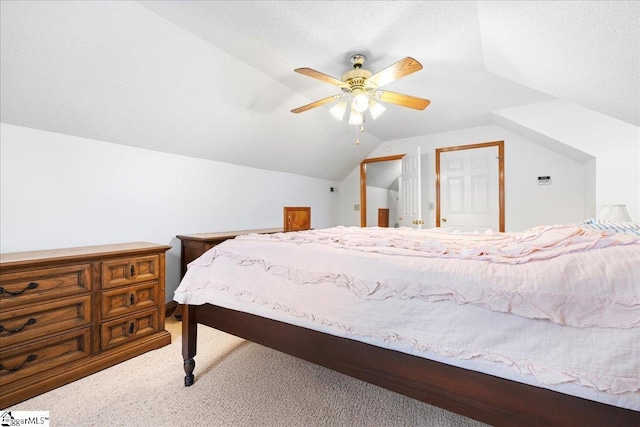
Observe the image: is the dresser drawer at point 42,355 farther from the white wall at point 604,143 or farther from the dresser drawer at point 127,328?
the white wall at point 604,143

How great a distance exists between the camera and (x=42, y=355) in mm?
1678

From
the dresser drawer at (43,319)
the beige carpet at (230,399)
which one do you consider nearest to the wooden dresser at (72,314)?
the dresser drawer at (43,319)

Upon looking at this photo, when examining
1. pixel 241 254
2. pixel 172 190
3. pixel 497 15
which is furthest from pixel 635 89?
pixel 172 190

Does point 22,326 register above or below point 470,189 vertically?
below

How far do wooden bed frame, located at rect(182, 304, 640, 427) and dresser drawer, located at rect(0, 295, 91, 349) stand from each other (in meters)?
1.28

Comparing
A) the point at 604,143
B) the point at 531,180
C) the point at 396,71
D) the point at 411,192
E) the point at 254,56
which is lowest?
the point at 411,192

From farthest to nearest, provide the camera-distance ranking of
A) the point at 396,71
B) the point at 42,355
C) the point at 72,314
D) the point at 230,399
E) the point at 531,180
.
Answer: the point at 531,180
the point at 396,71
the point at 72,314
the point at 42,355
the point at 230,399

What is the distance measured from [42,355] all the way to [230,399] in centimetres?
123

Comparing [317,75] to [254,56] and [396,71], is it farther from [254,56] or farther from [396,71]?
[254,56]

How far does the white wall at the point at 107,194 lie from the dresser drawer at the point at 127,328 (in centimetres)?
73

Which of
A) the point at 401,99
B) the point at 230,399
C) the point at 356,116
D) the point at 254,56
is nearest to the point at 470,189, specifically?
the point at 401,99

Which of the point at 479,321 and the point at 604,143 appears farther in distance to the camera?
the point at 604,143

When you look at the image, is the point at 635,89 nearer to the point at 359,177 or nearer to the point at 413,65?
the point at 413,65

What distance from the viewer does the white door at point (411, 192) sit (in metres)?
3.89
